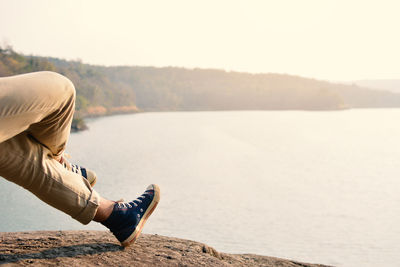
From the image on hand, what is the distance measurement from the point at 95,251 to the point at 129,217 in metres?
0.20

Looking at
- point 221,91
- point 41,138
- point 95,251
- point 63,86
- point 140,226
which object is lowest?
point 95,251

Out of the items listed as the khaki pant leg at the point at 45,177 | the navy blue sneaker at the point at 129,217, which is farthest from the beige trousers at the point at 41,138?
the navy blue sneaker at the point at 129,217

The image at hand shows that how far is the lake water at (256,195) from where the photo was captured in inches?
255

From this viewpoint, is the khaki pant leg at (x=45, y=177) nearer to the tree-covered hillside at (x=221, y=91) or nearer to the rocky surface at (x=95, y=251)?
the rocky surface at (x=95, y=251)

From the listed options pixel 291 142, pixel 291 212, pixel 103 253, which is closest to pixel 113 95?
pixel 291 142

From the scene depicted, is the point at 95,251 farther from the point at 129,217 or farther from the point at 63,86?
the point at 63,86

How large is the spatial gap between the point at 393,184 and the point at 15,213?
960 cm

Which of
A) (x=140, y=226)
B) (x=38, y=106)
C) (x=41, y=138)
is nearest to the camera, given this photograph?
(x=38, y=106)

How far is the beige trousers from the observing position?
46.8 inches

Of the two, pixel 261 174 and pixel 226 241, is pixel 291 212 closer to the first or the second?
pixel 226 241

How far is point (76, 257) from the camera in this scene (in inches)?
62.7

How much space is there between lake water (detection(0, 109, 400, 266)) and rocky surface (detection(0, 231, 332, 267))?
393cm

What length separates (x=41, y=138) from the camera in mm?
1368

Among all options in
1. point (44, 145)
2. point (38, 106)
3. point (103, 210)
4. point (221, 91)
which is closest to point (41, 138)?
point (44, 145)
